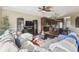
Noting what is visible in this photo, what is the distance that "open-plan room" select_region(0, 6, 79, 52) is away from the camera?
84.0 inches

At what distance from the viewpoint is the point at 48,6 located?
2139 millimetres

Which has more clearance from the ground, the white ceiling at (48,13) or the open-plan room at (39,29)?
the white ceiling at (48,13)

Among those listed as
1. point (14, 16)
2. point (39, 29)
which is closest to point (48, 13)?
point (39, 29)

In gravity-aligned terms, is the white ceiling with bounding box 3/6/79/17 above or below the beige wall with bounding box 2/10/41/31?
above

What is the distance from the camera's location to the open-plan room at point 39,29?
2135mm

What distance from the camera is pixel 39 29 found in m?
2.15

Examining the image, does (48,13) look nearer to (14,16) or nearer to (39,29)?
(39,29)

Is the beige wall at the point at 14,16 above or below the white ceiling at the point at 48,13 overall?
below
